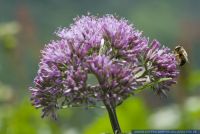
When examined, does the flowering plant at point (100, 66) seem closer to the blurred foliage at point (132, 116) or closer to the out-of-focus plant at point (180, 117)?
the blurred foliage at point (132, 116)

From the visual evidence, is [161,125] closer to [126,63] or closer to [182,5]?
[126,63]

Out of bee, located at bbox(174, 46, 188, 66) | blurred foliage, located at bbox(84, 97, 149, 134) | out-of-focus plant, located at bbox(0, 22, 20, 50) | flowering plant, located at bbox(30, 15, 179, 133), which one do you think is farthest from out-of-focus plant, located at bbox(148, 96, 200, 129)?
flowering plant, located at bbox(30, 15, 179, 133)

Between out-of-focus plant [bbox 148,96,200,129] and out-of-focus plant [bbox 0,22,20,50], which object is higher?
out-of-focus plant [bbox 0,22,20,50]

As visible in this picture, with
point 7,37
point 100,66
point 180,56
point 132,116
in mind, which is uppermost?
point 7,37

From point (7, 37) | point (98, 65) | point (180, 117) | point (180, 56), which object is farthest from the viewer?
point (180, 117)

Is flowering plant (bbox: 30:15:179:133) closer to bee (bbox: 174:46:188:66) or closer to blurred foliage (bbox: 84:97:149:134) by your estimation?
bee (bbox: 174:46:188:66)

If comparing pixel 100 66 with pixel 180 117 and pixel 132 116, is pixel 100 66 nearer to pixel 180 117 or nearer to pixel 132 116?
pixel 132 116

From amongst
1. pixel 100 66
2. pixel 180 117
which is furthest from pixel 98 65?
pixel 180 117

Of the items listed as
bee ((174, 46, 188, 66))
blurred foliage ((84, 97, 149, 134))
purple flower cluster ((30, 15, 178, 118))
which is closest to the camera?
purple flower cluster ((30, 15, 178, 118))
